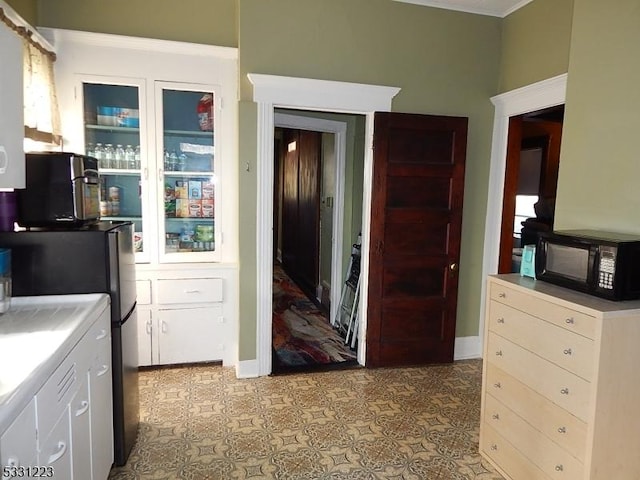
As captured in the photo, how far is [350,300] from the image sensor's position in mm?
4477

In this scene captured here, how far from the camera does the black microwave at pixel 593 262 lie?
1.72m

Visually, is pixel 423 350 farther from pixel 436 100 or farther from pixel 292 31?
pixel 292 31

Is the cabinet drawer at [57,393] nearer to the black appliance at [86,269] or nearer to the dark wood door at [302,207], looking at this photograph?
the black appliance at [86,269]

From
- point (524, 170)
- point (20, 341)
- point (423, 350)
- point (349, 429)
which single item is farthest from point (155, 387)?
point (524, 170)

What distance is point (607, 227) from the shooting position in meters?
2.12

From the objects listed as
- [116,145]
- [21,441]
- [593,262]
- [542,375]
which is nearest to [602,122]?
[593,262]

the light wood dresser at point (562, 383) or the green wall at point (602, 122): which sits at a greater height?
the green wall at point (602, 122)

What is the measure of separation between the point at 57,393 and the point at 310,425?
5.44 ft

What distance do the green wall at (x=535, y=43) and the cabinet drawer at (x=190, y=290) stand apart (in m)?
2.89

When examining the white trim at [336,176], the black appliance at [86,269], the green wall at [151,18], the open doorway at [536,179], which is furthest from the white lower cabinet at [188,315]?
the open doorway at [536,179]

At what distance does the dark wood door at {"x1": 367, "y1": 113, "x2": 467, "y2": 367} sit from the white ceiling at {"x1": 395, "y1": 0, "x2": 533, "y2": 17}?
0.89 m

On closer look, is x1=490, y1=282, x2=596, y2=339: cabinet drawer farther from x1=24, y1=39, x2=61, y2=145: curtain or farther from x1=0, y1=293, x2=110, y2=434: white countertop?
x1=24, y1=39, x2=61, y2=145: curtain

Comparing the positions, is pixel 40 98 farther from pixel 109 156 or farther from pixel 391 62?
pixel 391 62

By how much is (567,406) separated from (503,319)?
0.50 meters
